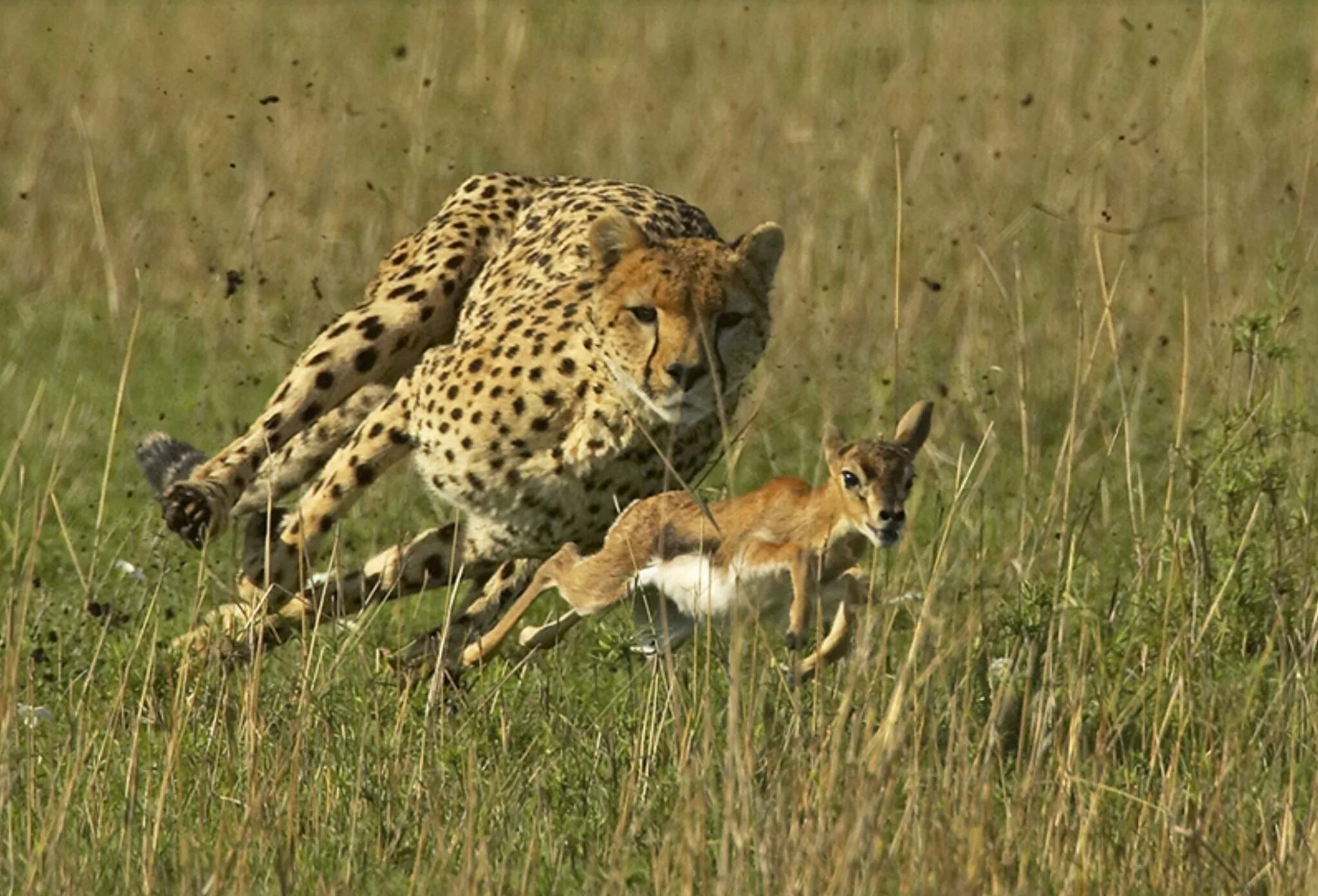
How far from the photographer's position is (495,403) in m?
5.30

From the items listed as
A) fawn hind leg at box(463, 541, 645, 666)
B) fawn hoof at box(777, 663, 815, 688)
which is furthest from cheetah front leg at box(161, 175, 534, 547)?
fawn hoof at box(777, 663, 815, 688)

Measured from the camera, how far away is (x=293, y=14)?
1316 centimetres

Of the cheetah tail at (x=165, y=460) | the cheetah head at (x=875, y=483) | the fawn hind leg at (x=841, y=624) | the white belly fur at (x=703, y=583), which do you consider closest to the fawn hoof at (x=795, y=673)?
the fawn hind leg at (x=841, y=624)

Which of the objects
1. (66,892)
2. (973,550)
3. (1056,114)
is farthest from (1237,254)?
(66,892)

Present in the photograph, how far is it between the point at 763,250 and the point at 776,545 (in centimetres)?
107

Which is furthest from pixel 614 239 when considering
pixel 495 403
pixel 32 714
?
pixel 32 714

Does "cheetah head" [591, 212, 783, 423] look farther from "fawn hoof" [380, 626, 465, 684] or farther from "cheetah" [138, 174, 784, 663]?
"fawn hoof" [380, 626, 465, 684]

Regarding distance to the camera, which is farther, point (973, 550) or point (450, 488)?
point (450, 488)

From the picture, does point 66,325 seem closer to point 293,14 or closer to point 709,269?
point 709,269

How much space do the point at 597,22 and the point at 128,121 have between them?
10.7 ft

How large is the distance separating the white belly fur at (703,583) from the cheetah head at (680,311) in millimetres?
424

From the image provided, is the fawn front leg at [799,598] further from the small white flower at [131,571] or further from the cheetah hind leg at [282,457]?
the cheetah hind leg at [282,457]

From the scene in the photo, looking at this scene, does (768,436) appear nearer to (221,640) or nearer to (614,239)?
(614,239)

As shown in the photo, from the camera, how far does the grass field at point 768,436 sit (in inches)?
144
